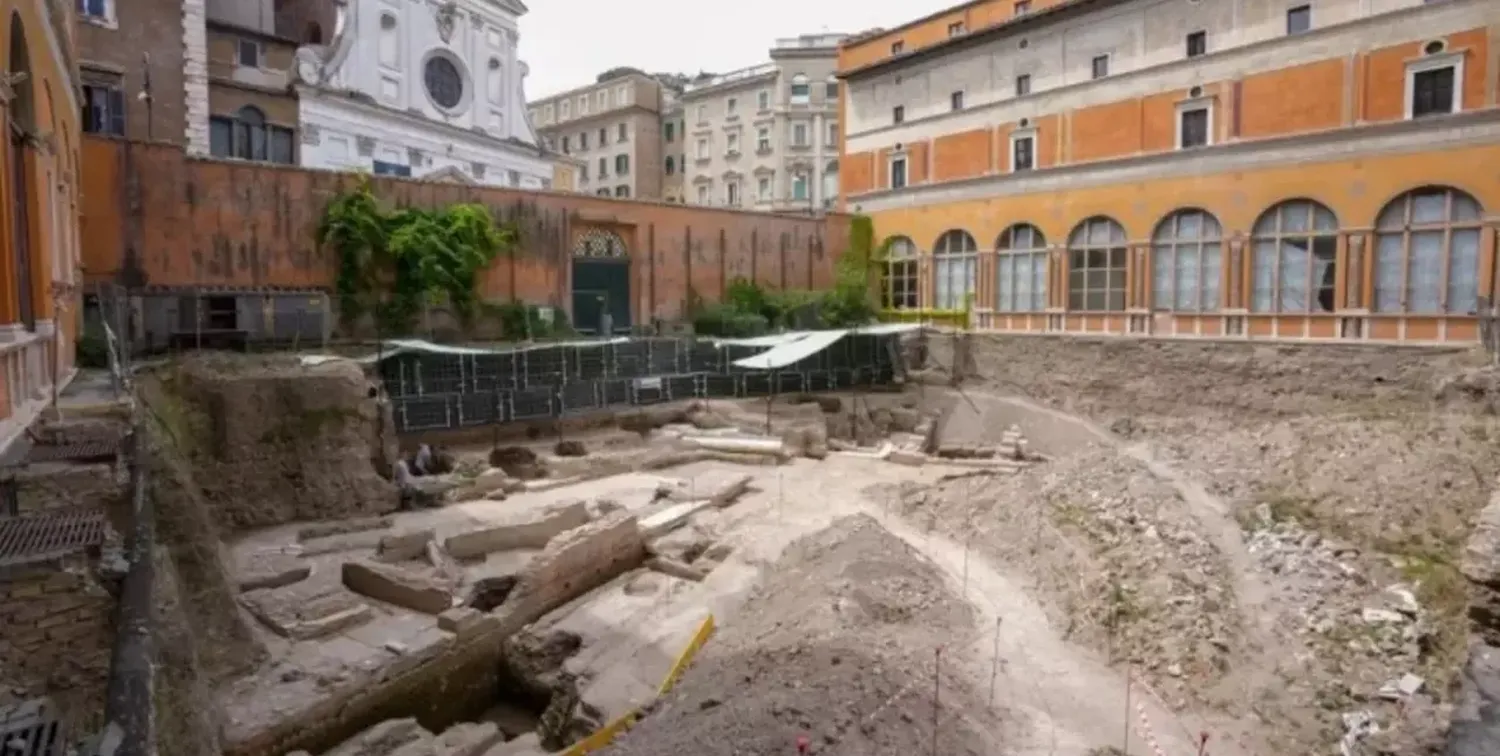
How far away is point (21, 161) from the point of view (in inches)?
423

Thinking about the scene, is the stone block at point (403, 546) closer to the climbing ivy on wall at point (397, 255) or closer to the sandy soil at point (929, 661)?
the sandy soil at point (929, 661)

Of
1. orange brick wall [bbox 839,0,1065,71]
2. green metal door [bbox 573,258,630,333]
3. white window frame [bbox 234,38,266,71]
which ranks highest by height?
orange brick wall [bbox 839,0,1065,71]

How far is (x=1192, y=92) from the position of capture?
2502 centimetres

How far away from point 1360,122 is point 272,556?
994 inches

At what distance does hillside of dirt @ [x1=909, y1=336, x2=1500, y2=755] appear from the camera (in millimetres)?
9797

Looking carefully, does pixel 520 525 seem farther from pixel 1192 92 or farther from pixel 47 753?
pixel 1192 92

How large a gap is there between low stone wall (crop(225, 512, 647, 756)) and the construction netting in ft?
23.3

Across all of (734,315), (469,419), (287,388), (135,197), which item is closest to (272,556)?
(287,388)

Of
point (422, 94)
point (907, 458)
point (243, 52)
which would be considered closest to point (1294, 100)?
point (907, 458)

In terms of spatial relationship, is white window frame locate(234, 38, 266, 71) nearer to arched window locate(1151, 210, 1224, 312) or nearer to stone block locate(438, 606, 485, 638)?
stone block locate(438, 606, 485, 638)

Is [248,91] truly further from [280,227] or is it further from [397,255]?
[397,255]

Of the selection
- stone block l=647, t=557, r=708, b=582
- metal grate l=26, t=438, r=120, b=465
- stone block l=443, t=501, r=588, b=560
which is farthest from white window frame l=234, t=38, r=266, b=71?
metal grate l=26, t=438, r=120, b=465

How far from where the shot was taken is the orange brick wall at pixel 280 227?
19656 mm

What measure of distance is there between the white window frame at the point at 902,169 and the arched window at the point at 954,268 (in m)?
2.80
